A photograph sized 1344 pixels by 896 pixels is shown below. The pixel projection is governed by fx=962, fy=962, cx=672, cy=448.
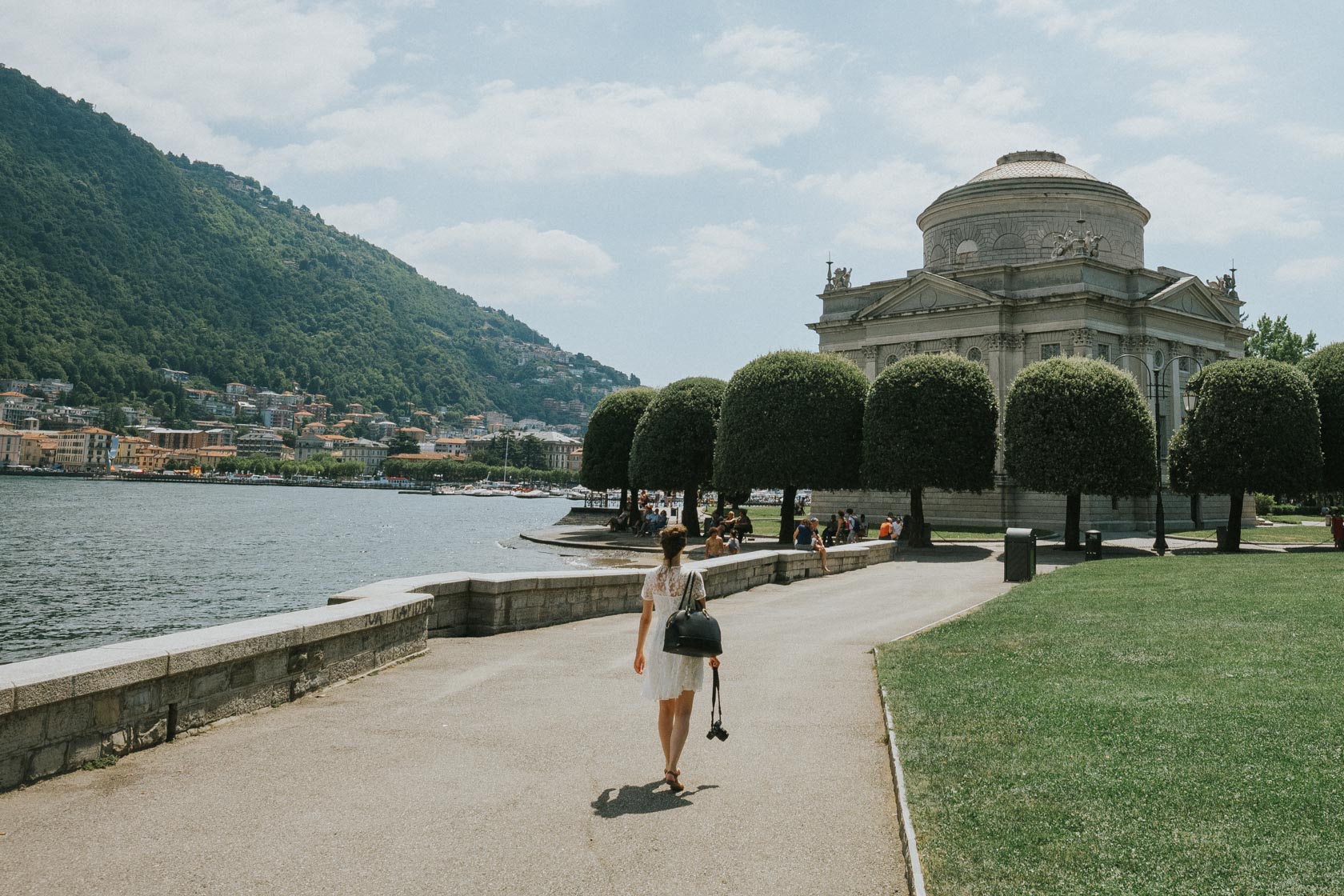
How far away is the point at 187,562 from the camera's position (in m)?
36.3

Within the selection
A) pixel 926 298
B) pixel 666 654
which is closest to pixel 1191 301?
pixel 926 298

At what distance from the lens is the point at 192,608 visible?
80.4 feet

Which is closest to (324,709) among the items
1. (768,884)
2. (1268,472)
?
(768,884)

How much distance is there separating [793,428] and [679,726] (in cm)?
3504

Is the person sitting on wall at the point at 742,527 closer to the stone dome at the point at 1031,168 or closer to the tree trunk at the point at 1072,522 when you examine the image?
the tree trunk at the point at 1072,522

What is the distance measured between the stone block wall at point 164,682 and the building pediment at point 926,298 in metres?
52.6

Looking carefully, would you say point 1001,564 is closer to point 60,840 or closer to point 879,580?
point 879,580

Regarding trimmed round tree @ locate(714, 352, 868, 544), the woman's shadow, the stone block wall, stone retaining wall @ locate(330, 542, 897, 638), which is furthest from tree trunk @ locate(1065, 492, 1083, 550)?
the woman's shadow

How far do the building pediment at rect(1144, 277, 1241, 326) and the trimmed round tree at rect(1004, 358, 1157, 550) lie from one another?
75.2 feet

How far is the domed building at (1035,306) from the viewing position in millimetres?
54781

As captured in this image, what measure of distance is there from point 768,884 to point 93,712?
4938mm

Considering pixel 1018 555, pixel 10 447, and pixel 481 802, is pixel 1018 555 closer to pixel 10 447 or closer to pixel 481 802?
pixel 481 802

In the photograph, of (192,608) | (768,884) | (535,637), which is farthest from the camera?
(192,608)

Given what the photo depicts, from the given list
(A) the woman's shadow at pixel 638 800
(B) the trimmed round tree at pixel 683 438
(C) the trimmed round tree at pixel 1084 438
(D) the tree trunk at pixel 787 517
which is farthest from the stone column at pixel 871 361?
(A) the woman's shadow at pixel 638 800
